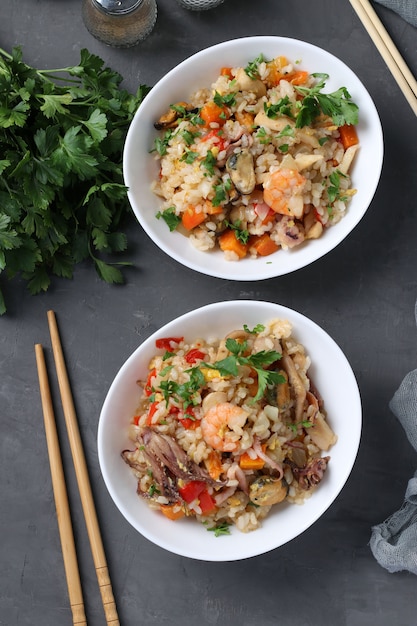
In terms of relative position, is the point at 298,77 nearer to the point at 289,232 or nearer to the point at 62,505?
the point at 289,232

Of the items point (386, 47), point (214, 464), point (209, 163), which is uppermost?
point (386, 47)

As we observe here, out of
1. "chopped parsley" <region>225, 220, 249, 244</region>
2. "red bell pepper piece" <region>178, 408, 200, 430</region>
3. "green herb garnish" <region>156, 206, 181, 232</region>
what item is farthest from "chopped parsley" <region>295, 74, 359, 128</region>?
"red bell pepper piece" <region>178, 408, 200, 430</region>

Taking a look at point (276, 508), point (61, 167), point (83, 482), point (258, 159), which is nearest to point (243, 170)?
point (258, 159)

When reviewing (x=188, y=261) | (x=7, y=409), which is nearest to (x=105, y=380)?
(x=7, y=409)

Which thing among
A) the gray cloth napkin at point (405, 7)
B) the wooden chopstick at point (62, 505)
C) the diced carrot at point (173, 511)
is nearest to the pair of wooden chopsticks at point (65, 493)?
the wooden chopstick at point (62, 505)

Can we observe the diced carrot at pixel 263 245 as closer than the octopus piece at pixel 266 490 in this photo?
No

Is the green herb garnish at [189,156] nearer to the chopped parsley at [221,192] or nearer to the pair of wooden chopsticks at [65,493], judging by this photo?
the chopped parsley at [221,192]
